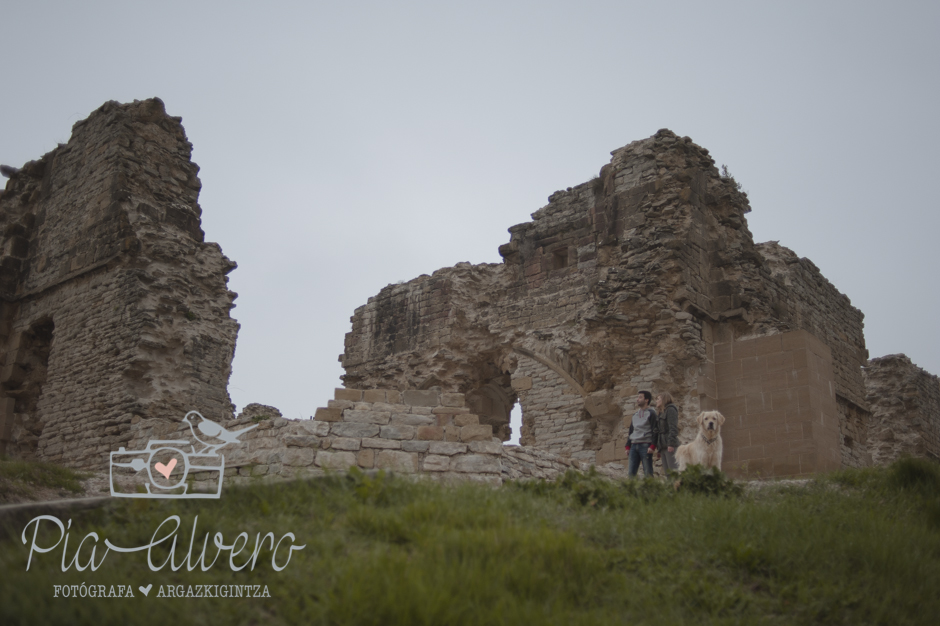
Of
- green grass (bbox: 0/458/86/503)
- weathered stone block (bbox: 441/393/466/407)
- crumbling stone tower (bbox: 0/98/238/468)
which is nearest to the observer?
weathered stone block (bbox: 441/393/466/407)

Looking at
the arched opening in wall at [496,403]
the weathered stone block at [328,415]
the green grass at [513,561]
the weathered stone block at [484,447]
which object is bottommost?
the green grass at [513,561]

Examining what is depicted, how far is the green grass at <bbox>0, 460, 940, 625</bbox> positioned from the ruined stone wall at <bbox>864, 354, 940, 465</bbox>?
42.2 ft

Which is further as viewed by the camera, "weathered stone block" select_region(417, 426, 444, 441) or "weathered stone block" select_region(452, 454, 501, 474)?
"weathered stone block" select_region(417, 426, 444, 441)

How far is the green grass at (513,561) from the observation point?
3.82m

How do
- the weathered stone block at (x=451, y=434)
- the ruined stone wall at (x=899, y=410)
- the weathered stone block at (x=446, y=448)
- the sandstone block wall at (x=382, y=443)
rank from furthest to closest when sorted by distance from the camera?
the ruined stone wall at (x=899, y=410)
the weathered stone block at (x=451, y=434)
the weathered stone block at (x=446, y=448)
the sandstone block wall at (x=382, y=443)

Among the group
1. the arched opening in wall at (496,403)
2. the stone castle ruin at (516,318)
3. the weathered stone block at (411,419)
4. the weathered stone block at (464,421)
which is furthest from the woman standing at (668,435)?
the arched opening in wall at (496,403)

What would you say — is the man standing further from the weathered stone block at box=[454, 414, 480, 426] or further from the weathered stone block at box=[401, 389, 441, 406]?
the weathered stone block at box=[401, 389, 441, 406]

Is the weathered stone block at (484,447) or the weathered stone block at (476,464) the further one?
the weathered stone block at (484,447)

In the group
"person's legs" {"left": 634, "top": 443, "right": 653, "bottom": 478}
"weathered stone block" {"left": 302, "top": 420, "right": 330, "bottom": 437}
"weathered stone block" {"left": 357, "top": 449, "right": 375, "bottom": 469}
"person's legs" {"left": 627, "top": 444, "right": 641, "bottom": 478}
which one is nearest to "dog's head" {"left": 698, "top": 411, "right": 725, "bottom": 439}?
"person's legs" {"left": 634, "top": 443, "right": 653, "bottom": 478}

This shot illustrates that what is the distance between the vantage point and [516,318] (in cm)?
1484

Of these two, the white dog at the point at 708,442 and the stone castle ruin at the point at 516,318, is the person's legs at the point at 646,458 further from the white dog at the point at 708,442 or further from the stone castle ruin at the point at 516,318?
the stone castle ruin at the point at 516,318

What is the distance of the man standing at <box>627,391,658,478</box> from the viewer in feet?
27.8

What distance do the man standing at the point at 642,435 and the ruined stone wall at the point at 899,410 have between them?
11.5 m

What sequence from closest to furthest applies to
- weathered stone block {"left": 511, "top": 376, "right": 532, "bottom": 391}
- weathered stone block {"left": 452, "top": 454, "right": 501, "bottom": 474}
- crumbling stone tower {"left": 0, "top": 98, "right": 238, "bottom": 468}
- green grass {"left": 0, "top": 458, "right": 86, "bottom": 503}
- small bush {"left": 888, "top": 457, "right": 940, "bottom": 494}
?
small bush {"left": 888, "top": 457, "right": 940, "bottom": 494} < weathered stone block {"left": 452, "top": 454, "right": 501, "bottom": 474} < green grass {"left": 0, "top": 458, "right": 86, "bottom": 503} < crumbling stone tower {"left": 0, "top": 98, "right": 238, "bottom": 468} < weathered stone block {"left": 511, "top": 376, "right": 532, "bottom": 391}
